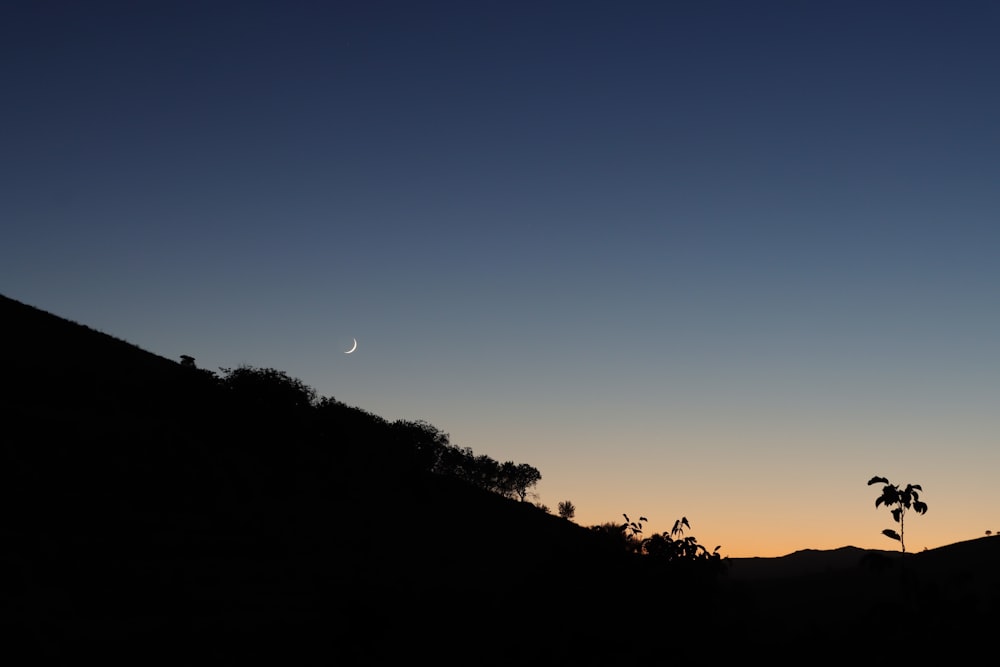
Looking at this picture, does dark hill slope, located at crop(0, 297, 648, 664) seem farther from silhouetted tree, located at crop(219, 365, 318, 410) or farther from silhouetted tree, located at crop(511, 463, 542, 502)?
silhouetted tree, located at crop(511, 463, 542, 502)

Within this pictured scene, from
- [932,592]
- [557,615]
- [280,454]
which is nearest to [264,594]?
[557,615]

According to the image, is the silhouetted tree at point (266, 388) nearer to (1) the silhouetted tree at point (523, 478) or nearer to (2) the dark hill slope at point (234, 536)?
(2) the dark hill slope at point (234, 536)

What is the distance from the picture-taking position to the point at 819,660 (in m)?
11.4

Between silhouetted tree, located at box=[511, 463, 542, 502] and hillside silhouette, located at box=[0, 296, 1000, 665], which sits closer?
hillside silhouette, located at box=[0, 296, 1000, 665]

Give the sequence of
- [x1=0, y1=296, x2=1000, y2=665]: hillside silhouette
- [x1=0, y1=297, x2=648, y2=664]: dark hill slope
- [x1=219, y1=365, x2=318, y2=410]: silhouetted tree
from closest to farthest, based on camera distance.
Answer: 1. [x1=0, y1=296, x2=1000, y2=665]: hillside silhouette
2. [x1=0, y1=297, x2=648, y2=664]: dark hill slope
3. [x1=219, y1=365, x2=318, y2=410]: silhouetted tree

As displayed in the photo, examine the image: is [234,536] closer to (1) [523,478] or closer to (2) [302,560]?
(2) [302,560]

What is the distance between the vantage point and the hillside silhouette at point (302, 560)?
36.7 feet

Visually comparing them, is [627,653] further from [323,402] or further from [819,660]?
[323,402]

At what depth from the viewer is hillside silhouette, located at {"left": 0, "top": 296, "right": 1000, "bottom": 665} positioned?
11195mm

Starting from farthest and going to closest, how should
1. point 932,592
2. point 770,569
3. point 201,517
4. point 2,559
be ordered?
point 770,569 → point 201,517 → point 2,559 → point 932,592

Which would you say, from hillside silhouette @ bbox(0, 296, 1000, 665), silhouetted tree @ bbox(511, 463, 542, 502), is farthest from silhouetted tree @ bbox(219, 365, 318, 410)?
silhouetted tree @ bbox(511, 463, 542, 502)

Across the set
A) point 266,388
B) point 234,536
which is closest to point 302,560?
point 234,536

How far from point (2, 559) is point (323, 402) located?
49419 millimetres

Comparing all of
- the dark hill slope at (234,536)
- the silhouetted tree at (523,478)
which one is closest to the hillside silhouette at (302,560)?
the dark hill slope at (234,536)
